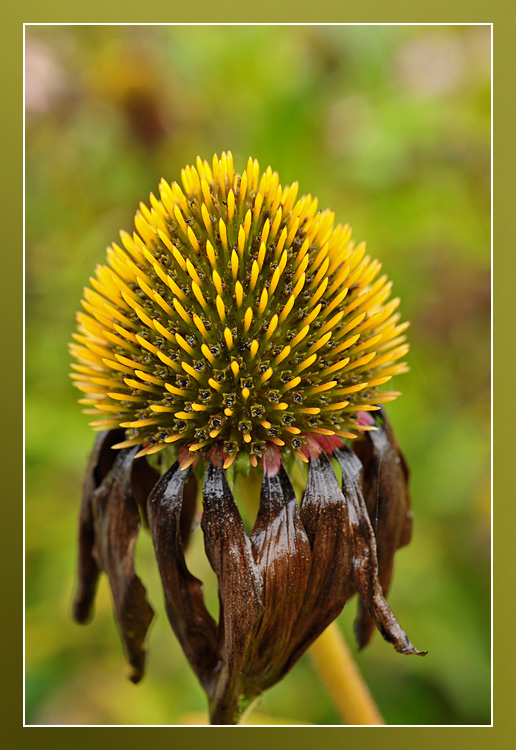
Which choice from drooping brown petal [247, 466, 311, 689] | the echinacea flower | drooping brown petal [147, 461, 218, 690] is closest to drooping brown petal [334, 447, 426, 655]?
the echinacea flower

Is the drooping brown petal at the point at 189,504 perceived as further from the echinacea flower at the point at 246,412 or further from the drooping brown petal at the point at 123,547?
the drooping brown petal at the point at 123,547

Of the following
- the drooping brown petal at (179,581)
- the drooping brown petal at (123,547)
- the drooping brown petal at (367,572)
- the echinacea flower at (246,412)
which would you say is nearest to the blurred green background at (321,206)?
the drooping brown petal at (123,547)

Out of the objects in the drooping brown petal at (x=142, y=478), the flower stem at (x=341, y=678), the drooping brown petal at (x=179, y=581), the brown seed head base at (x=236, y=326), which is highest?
the brown seed head base at (x=236, y=326)

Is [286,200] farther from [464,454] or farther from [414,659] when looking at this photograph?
[414,659]

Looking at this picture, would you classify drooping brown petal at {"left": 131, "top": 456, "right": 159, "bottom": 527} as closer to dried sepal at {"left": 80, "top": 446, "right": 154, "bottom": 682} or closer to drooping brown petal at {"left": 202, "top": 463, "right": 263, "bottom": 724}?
dried sepal at {"left": 80, "top": 446, "right": 154, "bottom": 682}

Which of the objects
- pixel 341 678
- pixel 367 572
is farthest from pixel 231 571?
pixel 341 678

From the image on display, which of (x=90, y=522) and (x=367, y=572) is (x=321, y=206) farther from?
(x=367, y=572)
